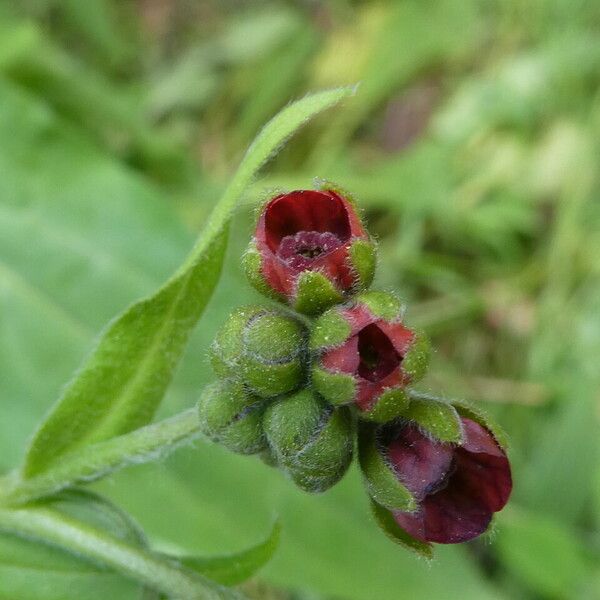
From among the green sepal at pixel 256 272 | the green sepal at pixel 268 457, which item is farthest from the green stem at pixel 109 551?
the green sepal at pixel 256 272

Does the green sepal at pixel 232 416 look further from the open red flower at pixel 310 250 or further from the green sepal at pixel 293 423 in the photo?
the open red flower at pixel 310 250

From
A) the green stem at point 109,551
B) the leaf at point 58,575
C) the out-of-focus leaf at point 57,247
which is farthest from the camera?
the out-of-focus leaf at point 57,247

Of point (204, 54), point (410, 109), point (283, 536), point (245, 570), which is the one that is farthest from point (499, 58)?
point (245, 570)

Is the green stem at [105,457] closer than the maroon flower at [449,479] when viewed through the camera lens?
No

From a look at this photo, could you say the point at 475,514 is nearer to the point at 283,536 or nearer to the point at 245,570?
the point at 245,570

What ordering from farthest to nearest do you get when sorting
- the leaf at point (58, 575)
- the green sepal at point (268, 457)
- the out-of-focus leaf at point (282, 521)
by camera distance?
the out-of-focus leaf at point (282, 521)
the leaf at point (58, 575)
the green sepal at point (268, 457)

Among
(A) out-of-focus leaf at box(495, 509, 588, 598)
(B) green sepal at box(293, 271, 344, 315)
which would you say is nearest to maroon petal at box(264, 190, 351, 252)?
(B) green sepal at box(293, 271, 344, 315)

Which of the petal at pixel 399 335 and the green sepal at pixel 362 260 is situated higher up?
the green sepal at pixel 362 260

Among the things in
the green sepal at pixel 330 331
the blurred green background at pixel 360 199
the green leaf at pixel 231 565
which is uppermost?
the green sepal at pixel 330 331
